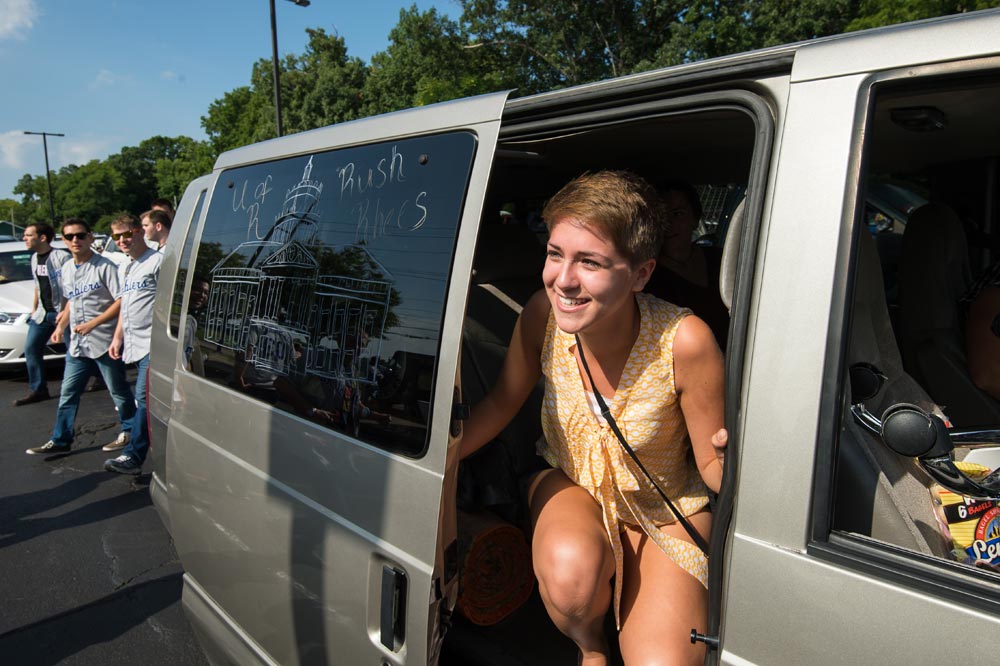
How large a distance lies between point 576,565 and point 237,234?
1.57m

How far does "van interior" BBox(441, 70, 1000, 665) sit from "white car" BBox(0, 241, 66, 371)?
7.33 meters

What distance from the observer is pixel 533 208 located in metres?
3.62

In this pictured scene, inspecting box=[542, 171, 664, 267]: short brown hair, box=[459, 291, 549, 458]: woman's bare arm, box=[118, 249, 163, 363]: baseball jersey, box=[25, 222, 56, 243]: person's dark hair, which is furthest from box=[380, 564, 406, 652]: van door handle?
box=[25, 222, 56, 243]: person's dark hair

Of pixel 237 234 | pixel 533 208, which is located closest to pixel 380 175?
pixel 237 234

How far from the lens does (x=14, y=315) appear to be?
7.97 metres

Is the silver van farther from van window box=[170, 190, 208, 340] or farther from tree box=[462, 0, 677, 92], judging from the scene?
tree box=[462, 0, 677, 92]

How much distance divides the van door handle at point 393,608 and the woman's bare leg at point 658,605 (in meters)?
0.53

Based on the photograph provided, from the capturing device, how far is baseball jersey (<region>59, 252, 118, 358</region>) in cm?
519

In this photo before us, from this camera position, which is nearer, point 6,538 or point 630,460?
point 630,460

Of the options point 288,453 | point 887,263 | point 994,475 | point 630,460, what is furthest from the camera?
point 887,263

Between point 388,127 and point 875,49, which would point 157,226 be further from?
point 875,49

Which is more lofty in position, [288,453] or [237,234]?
[237,234]

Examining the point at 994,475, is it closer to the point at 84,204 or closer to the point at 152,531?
the point at 152,531

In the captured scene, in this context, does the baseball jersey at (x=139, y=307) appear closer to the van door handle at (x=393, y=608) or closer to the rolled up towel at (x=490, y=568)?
the rolled up towel at (x=490, y=568)
